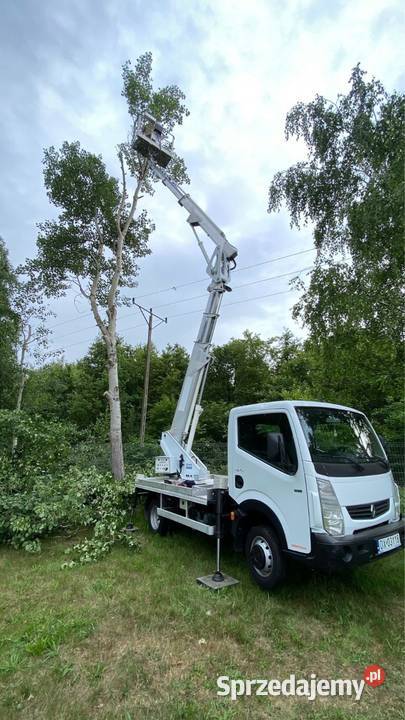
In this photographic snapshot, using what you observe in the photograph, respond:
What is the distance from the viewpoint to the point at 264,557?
11.5ft

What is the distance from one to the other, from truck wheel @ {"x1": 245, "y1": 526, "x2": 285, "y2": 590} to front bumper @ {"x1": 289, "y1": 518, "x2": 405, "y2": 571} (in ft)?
1.11

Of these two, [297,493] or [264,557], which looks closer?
[297,493]

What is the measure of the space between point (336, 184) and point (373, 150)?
36.2 inches

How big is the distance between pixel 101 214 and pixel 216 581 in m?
9.57

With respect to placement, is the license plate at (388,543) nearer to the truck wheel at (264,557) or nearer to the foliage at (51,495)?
the truck wheel at (264,557)

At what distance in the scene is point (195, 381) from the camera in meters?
5.35

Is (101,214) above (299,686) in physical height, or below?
above

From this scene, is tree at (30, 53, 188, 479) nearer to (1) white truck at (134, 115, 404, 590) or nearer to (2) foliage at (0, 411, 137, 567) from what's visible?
(2) foliage at (0, 411, 137, 567)

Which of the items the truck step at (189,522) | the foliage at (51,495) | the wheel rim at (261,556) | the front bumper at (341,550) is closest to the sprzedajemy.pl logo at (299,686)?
the front bumper at (341,550)

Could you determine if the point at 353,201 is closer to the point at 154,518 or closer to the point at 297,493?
the point at 297,493

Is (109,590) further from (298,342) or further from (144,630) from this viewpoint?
(298,342)

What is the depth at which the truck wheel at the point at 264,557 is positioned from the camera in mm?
3354

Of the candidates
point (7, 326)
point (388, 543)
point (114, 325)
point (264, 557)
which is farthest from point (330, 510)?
point (7, 326)

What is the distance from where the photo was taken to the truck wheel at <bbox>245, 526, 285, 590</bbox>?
132 inches
